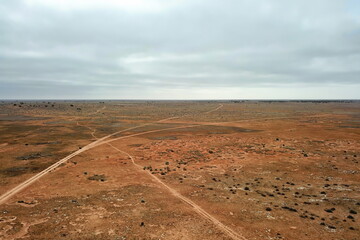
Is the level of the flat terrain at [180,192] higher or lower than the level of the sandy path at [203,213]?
higher

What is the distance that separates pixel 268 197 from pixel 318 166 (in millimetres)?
10885

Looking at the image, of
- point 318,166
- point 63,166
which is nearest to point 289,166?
point 318,166

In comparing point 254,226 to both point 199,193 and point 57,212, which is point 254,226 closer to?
point 199,193

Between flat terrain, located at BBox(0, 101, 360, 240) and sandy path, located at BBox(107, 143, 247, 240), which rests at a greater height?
flat terrain, located at BBox(0, 101, 360, 240)

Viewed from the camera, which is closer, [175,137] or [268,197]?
[268,197]

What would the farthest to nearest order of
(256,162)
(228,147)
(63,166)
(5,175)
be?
(228,147), (256,162), (63,166), (5,175)

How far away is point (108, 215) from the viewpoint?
13383 mm

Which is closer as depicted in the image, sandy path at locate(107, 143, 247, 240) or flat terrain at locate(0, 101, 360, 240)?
sandy path at locate(107, 143, 247, 240)

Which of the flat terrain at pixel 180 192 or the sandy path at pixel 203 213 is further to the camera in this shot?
the flat terrain at pixel 180 192

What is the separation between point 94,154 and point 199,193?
663 inches

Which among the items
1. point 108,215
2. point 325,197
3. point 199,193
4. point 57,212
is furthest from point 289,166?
point 57,212

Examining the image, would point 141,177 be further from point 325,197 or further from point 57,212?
point 325,197

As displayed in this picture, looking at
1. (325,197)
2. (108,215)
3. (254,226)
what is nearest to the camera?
(254,226)

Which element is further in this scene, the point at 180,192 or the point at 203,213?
the point at 180,192
